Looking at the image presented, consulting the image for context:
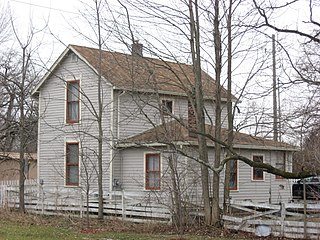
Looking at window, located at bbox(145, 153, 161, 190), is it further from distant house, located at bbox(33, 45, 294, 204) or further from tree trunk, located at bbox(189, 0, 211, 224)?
tree trunk, located at bbox(189, 0, 211, 224)

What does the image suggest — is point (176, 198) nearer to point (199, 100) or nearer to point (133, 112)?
point (199, 100)

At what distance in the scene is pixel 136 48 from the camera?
20.3 metres

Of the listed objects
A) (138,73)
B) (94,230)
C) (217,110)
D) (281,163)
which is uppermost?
(138,73)

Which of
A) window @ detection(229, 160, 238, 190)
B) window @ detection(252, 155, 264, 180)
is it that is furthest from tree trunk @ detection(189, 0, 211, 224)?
window @ detection(252, 155, 264, 180)

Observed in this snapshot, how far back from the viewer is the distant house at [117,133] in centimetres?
2470

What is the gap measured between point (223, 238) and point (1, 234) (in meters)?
6.84

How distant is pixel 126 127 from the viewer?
86.8ft

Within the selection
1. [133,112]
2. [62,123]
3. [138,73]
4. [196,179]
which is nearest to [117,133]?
[133,112]

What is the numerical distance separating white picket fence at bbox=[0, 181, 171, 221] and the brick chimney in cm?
544

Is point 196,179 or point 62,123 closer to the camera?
point 196,179

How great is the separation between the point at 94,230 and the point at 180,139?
4905 millimetres

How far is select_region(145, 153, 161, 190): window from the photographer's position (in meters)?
25.2

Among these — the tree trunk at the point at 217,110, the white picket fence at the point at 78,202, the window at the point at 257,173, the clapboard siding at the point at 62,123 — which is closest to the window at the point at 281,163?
the window at the point at 257,173

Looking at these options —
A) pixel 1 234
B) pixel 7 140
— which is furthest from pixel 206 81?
pixel 7 140
